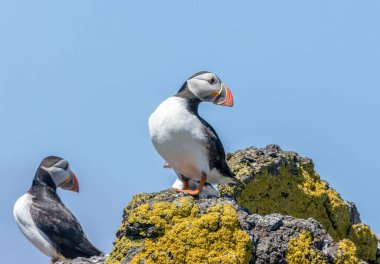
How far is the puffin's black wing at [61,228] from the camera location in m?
13.2

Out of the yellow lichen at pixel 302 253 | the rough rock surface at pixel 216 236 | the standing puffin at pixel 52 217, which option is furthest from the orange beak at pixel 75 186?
the yellow lichen at pixel 302 253

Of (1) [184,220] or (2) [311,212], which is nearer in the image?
(1) [184,220]

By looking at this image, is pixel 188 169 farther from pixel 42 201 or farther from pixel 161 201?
pixel 42 201

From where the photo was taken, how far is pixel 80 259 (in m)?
9.52

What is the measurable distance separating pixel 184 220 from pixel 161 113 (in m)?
2.48

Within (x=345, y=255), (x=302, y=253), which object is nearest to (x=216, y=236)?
(x=302, y=253)

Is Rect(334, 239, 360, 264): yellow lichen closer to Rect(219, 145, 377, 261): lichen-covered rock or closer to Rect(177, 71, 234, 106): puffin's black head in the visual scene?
Rect(219, 145, 377, 261): lichen-covered rock

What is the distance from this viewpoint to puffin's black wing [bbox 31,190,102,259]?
43.3 ft

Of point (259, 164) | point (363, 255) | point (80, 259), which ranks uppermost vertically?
point (259, 164)

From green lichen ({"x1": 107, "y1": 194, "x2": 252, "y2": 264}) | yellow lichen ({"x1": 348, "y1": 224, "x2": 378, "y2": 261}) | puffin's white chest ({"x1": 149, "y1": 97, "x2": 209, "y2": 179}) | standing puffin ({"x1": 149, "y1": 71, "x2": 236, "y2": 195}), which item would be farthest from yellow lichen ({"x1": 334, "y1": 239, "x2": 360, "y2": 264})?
puffin's white chest ({"x1": 149, "y1": 97, "x2": 209, "y2": 179})

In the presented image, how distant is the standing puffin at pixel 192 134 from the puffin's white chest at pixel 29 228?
2.46 meters

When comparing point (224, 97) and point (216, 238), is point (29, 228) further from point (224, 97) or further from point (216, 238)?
point (216, 238)

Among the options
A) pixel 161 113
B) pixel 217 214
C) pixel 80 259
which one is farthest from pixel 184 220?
pixel 161 113

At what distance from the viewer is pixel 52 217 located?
13.6m
